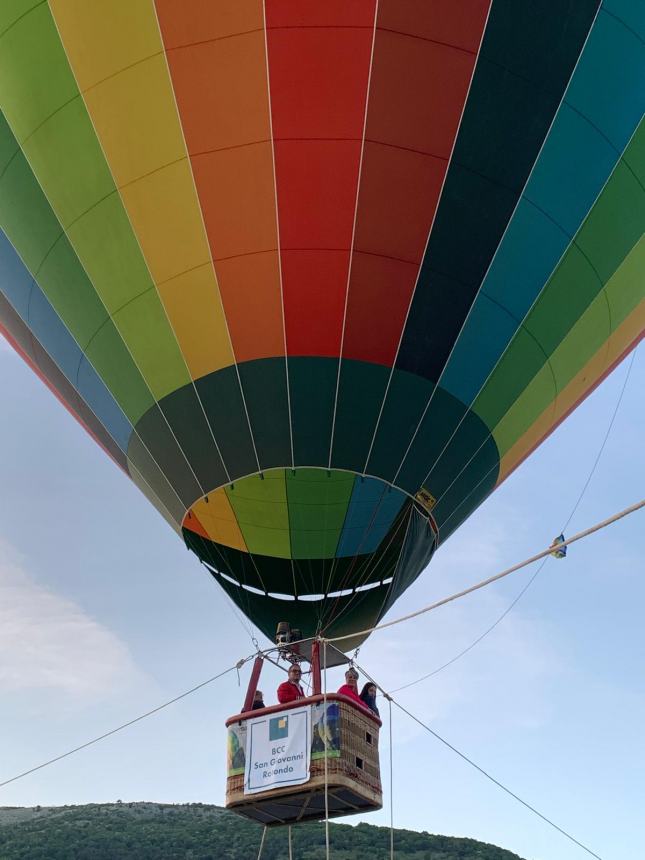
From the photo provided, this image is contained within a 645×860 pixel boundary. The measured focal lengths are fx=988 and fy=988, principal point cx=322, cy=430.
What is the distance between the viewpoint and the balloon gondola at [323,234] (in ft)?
22.6

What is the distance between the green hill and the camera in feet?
89.9

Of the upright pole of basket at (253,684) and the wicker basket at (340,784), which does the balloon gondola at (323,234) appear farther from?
the wicker basket at (340,784)

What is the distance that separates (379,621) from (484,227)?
3.80 metres

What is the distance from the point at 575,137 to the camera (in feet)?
23.9

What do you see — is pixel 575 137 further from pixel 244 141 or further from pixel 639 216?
pixel 244 141

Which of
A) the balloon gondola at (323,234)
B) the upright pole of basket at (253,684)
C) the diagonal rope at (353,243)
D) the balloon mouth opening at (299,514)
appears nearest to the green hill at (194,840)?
the balloon mouth opening at (299,514)

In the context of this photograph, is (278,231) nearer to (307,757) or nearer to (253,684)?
(253,684)

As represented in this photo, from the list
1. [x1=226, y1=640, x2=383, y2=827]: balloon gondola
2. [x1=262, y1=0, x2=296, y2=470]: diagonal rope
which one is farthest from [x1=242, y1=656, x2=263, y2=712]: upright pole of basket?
[x1=262, y1=0, x2=296, y2=470]: diagonal rope

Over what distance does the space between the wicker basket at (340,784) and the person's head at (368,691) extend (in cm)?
27

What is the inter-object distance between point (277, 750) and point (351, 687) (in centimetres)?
78

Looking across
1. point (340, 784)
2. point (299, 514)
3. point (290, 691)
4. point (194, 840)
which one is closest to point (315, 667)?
point (290, 691)

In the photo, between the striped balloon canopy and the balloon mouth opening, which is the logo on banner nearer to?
the striped balloon canopy

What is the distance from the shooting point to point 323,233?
7.31m

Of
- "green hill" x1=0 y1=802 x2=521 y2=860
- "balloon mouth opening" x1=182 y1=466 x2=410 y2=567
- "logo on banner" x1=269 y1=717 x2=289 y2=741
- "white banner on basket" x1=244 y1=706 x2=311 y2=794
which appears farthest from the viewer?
"green hill" x1=0 y1=802 x2=521 y2=860
